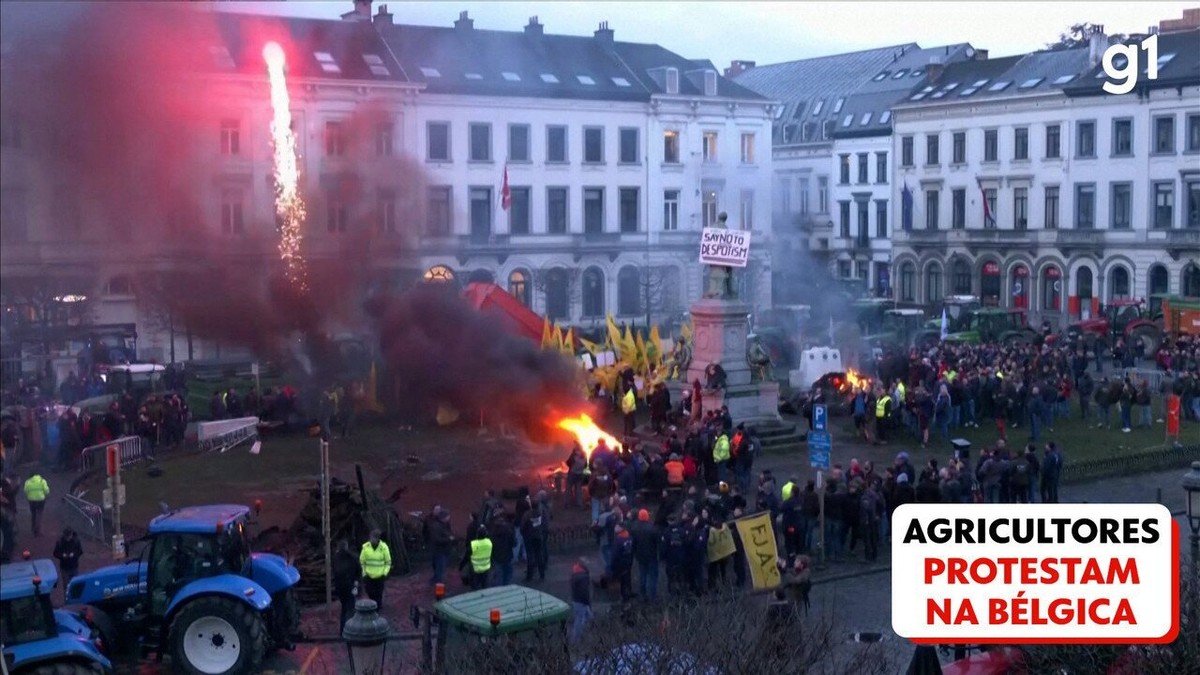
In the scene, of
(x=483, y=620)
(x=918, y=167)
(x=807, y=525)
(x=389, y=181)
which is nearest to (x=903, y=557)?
(x=483, y=620)

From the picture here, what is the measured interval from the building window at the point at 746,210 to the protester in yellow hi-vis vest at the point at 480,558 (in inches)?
1565

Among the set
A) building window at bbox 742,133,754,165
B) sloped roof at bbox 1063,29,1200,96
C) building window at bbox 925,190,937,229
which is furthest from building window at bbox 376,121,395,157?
building window at bbox 925,190,937,229

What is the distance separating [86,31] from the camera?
20031 millimetres

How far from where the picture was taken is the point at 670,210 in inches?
2404

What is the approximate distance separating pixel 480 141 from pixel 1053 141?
2678 cm

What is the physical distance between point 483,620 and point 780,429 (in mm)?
19254

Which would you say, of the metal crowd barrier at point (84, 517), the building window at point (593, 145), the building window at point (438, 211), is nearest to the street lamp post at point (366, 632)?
the metal crowd barrier at point (84, 517)

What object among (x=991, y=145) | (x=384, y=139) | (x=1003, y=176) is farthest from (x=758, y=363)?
(x=991, y=145)

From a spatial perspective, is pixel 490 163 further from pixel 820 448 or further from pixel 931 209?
pixel 820 448

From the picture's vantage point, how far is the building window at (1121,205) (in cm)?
5972

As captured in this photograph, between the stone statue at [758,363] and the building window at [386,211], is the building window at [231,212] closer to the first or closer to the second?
the building window at [386,211]

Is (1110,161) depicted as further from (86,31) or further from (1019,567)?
(1019,567)

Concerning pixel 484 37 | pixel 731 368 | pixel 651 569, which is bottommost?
pixel 651 569

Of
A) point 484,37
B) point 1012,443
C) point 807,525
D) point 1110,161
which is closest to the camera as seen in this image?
point 807,525
